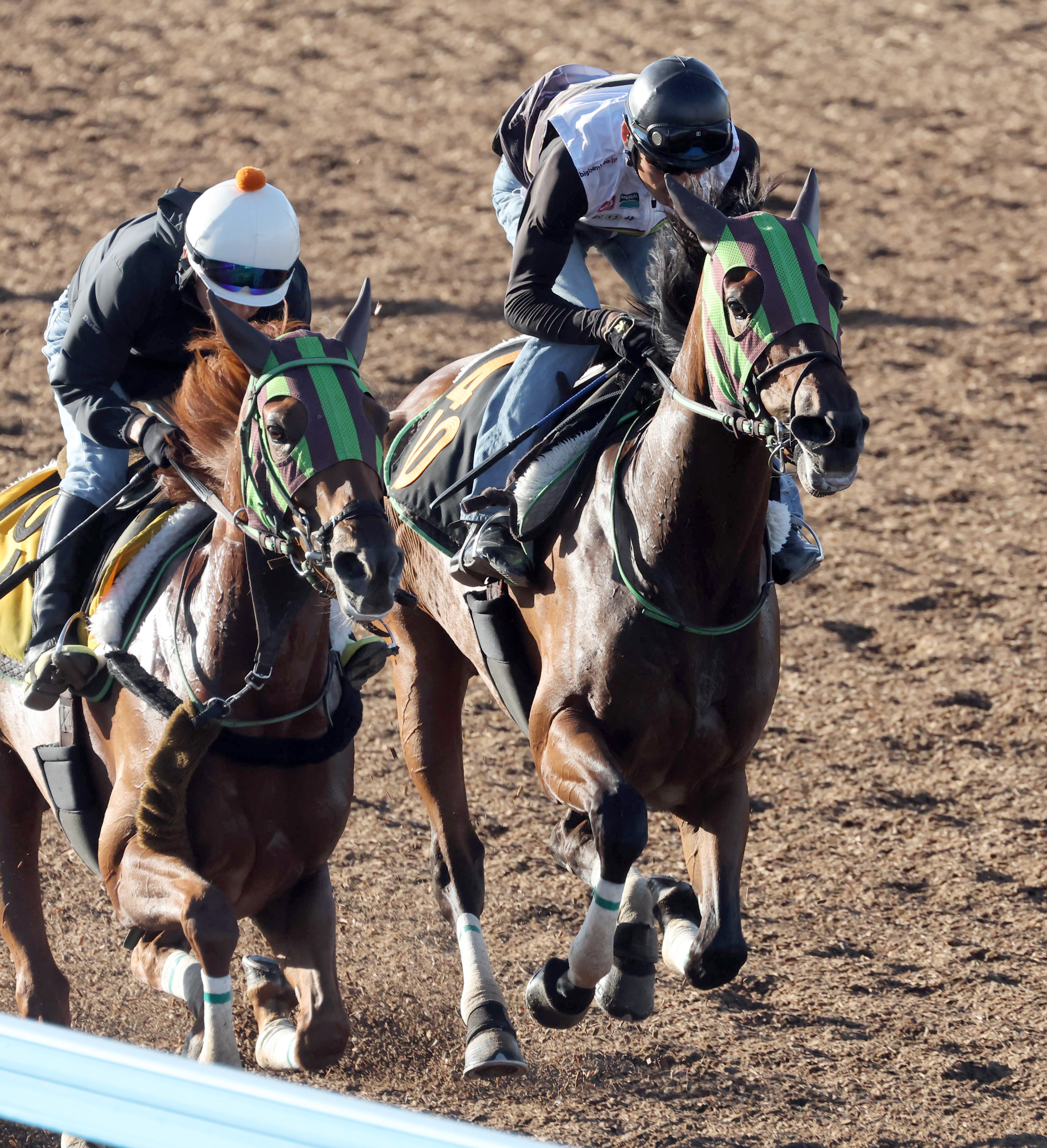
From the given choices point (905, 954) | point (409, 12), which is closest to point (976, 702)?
point (905, 954)

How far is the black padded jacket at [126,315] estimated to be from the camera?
395 cm

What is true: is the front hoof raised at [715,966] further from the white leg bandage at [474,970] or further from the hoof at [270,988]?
the hoof at [270,988]

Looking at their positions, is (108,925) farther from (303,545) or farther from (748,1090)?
(303,545)

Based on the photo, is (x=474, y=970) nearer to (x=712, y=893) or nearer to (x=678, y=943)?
(x=678, y=943)

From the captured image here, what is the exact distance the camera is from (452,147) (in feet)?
41.7

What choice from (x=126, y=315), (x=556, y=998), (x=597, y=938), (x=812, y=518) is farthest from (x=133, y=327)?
(x=812, y=518)

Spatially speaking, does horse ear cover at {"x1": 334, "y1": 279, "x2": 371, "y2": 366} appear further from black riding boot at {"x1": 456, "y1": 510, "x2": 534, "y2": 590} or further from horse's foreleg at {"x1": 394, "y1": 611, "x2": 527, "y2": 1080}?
horse's foreleg at {"x1": 394, "y1": 611, "x2": 527, "y2": 1080}

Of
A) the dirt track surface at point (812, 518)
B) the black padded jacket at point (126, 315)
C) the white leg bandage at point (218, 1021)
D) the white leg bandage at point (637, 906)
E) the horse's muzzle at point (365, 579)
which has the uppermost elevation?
the black padded jacket at point (126, 315)

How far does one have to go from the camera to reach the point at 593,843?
14.4 ft

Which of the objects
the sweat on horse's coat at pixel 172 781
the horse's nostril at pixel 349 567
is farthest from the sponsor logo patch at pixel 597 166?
the sweat on horse's coat at pixel 172 781

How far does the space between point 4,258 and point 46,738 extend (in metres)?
7.87

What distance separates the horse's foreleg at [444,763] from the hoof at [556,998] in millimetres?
568

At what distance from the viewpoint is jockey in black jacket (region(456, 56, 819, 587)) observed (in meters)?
4.25

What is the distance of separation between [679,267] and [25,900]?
266cm
